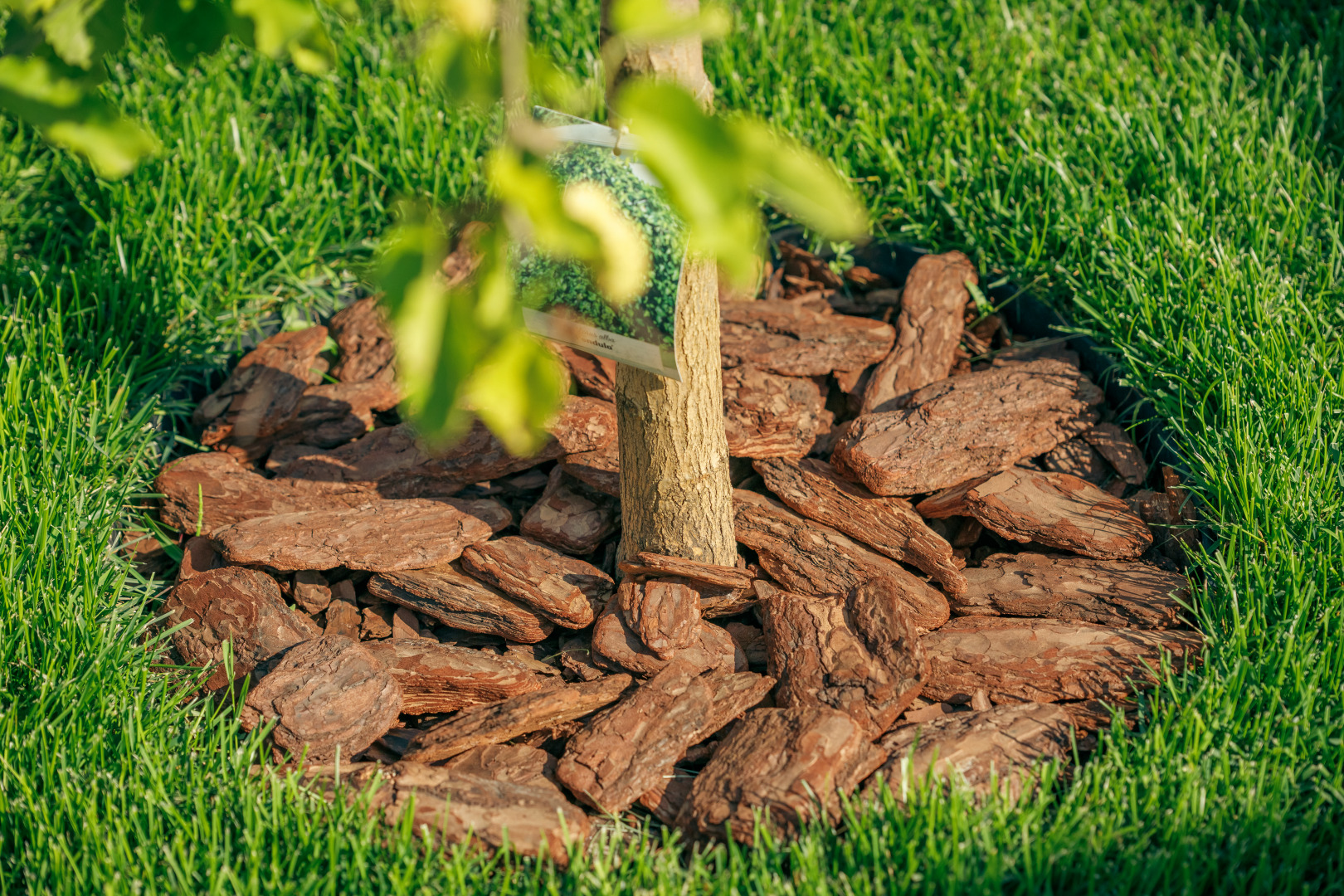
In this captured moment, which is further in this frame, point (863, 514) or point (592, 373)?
point (592, 373)

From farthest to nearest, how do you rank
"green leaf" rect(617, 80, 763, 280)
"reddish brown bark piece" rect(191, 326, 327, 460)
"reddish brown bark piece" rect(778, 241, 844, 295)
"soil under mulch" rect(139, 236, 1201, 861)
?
"reddish brown bark piece" rect(778, 241, 844, 295) < "reddish brown bark piece" rect(191, 326, 327, 460) < "soil under mulch" rect(139, 236, 1201, 861) < "green leaf" rect(617, 80, 763, 280)

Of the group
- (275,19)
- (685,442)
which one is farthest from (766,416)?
(275,19)

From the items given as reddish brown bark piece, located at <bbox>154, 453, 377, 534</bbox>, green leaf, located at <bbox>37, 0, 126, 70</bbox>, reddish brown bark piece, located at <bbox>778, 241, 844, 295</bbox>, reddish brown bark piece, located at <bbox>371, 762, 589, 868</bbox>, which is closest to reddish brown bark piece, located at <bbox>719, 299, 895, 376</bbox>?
reddish brown bark piece, located at <bbox>778, 241, 844, 295</bbox>

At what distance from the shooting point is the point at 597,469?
227cm

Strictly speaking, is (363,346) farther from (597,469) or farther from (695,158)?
(695,158)

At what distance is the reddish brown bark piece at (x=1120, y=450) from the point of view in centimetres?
231

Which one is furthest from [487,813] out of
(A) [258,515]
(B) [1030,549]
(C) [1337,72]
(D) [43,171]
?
(C) [1337,72]

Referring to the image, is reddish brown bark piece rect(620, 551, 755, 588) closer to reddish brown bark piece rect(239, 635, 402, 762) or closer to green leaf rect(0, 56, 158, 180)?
reddish brown bark piece rect(239, 635, 402, 762)

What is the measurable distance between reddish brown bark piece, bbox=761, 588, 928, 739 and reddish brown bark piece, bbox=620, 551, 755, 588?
0.32ft

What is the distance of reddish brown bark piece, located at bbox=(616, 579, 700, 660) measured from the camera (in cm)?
193

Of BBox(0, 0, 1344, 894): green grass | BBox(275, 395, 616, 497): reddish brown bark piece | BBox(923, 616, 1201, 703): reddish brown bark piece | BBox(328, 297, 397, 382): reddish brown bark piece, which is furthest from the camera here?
BBox(328, 297, 397, 382): reddish brown bark piece

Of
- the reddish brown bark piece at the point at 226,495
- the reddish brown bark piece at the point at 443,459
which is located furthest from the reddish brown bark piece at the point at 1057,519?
the reddish brown bark piece at the point at 226,495

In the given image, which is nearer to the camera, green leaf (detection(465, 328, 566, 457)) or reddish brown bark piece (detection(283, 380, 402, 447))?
green leaf (detection(465, 328, 566, 457))

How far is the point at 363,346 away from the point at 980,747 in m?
1.81
